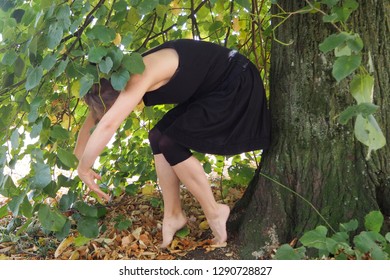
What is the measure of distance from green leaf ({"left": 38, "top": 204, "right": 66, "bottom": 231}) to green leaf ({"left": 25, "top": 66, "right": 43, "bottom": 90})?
436mm

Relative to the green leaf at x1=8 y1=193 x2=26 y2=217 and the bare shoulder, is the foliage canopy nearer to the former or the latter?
the green leaf at x1=8 y1=193 x2=26 y2=217

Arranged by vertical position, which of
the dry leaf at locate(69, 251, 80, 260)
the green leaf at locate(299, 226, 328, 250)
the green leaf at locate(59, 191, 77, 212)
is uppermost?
the green leaf at locate(59, 191, 77, 212)

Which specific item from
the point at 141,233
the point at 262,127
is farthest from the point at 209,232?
the point at 262,127

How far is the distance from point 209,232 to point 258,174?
349 mm

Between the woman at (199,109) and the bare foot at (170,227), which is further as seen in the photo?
the bare foot at (170,227)

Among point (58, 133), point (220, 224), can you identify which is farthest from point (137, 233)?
point (58, 133)

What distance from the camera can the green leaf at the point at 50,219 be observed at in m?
1.90

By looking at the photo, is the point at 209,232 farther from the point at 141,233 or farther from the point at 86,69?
the point at 86,69

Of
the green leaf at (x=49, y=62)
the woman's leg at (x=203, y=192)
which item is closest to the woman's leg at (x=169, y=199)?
the woman's leg at (x=203, y=192)

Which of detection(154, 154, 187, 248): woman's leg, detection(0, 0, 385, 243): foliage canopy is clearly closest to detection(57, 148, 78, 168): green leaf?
detection(0, 0, 385, 243): foliage canopy

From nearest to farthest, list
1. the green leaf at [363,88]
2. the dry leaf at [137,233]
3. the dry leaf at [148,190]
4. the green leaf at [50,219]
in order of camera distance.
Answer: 1. the green leaf at [363,88]
2. the green leaf at [50,219]
3. the dry leaf at [137,233]
4. the dry leaf at [148,190]

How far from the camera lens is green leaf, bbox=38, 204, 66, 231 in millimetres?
1903

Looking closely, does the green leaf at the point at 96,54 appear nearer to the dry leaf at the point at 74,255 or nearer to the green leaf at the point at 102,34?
the green leaf at the point at 102,34

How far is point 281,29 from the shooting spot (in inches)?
88.3
